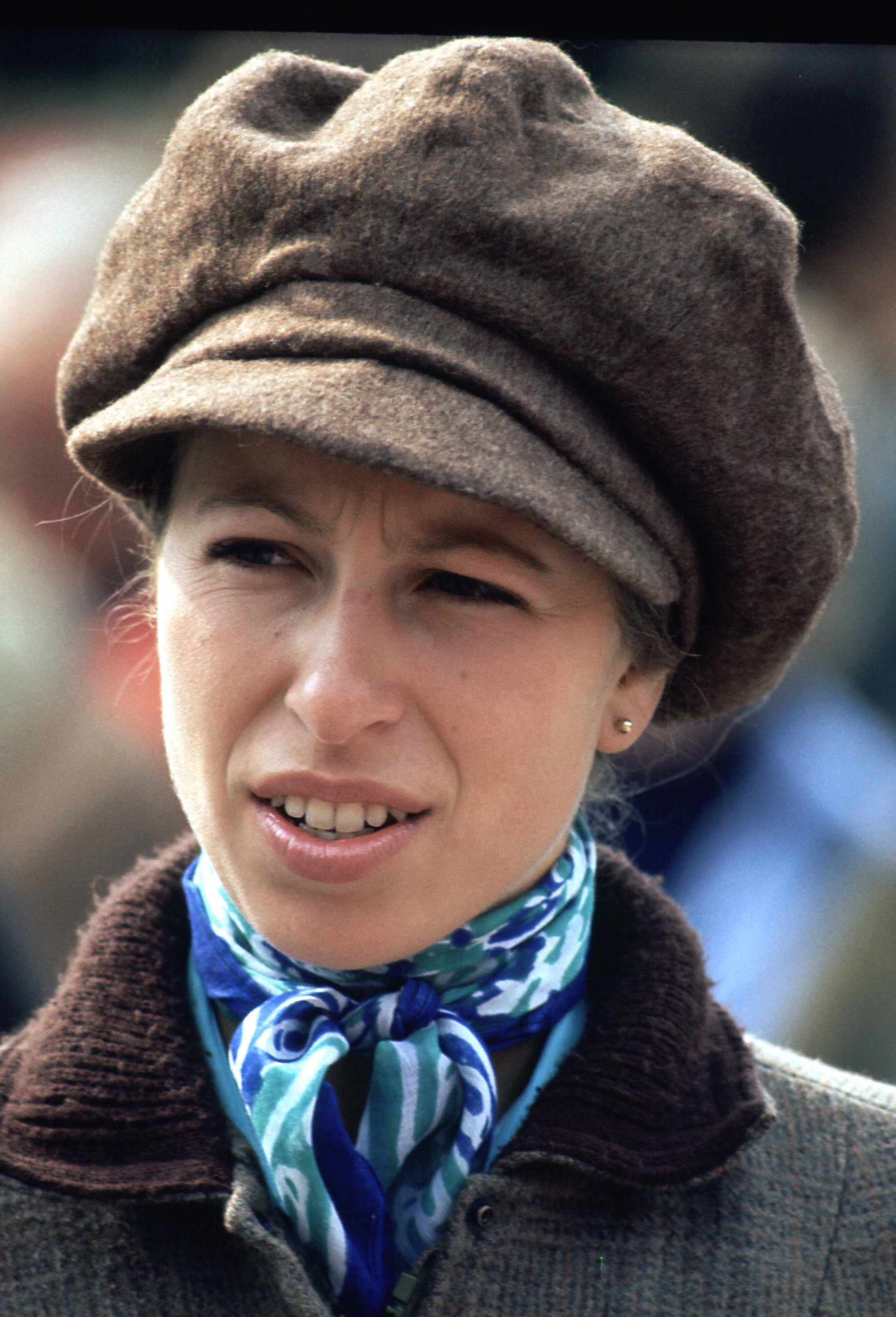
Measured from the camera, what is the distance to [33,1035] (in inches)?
67.7

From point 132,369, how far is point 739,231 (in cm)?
83

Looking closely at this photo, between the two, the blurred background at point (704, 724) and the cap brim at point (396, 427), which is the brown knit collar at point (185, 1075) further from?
the blurred background at point (704, 724)

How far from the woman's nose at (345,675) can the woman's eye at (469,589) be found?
105mm

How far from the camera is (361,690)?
57.2 inches

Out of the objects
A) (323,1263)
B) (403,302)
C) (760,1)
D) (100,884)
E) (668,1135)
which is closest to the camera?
(403,302)

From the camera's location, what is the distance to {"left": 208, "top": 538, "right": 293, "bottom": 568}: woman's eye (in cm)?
162

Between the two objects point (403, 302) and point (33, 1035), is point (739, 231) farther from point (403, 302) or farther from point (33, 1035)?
point (33, 1035)

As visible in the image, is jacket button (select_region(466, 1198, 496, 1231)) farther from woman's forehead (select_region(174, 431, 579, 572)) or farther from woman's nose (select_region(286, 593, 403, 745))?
woman's forehead (select_region(174, 431, 579, 572))

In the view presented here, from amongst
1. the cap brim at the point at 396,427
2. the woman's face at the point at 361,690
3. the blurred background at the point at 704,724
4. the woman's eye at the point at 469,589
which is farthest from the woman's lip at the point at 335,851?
the blurred background at the point at 704,724

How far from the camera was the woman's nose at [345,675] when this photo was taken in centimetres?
144

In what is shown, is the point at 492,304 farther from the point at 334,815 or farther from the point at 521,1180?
the point at 521,1180

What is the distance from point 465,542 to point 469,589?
8 cm

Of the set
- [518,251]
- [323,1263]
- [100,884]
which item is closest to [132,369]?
[518,251]

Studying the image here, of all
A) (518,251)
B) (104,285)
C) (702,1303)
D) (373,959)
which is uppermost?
(518,251)
